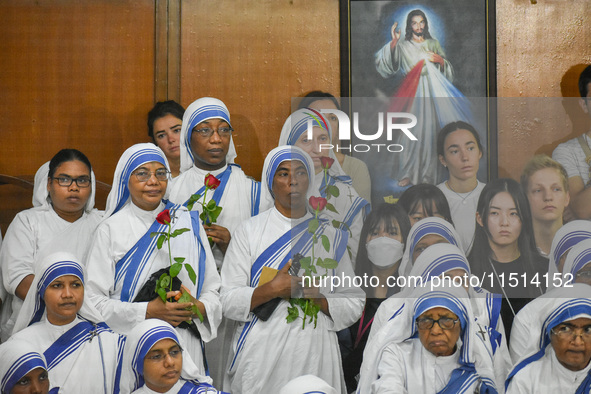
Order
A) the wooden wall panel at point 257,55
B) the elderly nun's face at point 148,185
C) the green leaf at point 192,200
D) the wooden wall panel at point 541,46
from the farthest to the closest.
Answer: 1. the wooden wall panel at point 257,55
2. the wooden wall panel at point 541,46
3. the green leaf at point 192,200
4. the elderly nun's face at point 148,185

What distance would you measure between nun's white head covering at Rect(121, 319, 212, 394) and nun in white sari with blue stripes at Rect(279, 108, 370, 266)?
3.05ft

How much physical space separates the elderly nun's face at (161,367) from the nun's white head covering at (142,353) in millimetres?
23

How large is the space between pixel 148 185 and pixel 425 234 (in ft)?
4.35

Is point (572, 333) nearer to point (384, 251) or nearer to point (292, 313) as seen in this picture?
point (384, 251)

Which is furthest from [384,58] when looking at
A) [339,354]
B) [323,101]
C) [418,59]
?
[339,354]

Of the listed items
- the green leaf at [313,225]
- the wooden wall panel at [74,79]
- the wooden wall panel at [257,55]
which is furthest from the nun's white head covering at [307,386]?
the wooden wall panel at [74,79]

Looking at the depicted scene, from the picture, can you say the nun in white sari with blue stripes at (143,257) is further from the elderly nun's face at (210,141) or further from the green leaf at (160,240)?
the elderly nun's face at (210,141)

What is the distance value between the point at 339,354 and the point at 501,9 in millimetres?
2556

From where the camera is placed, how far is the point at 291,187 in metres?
4.52

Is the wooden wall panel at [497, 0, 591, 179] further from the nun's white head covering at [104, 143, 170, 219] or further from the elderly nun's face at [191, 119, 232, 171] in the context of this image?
the nun's white head covering at [104, 143, 170, 219]

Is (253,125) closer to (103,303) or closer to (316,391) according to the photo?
(103,303)

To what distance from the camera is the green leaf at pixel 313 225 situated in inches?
175

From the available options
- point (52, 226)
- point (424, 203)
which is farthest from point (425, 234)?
point (52, 226)

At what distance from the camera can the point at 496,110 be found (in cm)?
531
